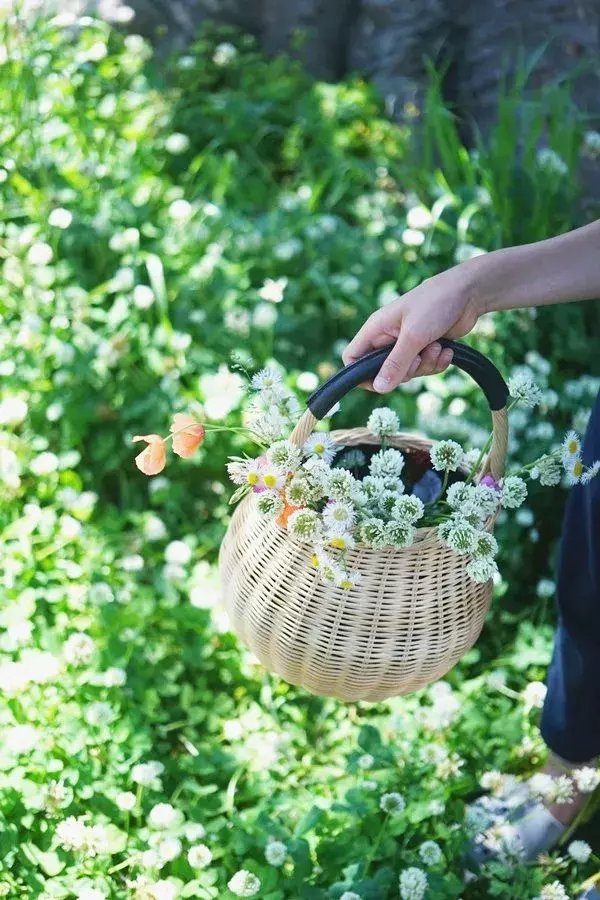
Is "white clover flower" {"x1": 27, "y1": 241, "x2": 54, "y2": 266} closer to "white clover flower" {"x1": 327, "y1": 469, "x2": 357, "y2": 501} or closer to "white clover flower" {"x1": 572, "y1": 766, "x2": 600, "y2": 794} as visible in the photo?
"white clover flower" {"x1": 327, "y1": 469, "x2": 357, "y2": 501}

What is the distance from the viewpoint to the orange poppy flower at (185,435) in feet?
4.08

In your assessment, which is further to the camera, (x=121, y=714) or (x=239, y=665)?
(x=239, y=665)

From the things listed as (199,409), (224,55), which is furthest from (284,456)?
(224,55)

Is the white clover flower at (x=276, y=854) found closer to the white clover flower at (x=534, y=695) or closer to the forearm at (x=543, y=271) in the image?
the white clover flower at (x=534, y=695)

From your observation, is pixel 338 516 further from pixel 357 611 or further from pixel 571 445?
pixel 571 445

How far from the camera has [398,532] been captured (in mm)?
1193

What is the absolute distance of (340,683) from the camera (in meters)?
1.31

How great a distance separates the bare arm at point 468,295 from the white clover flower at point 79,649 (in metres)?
0.72

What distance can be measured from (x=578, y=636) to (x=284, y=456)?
67cm

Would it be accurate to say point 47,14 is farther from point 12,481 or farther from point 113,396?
point 12,481

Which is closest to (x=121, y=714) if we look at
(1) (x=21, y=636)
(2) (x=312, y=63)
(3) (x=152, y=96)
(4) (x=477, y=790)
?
(1) (x=21, y=636)

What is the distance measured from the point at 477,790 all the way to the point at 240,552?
2.36ft

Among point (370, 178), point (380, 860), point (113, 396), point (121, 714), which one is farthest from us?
point (370, 178)

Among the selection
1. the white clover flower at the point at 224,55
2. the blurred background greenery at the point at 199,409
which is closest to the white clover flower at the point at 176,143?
the blurred background greenery at the point at 199,409
